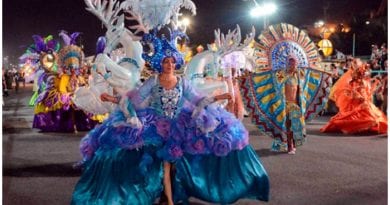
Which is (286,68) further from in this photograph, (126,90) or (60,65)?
(60,65)

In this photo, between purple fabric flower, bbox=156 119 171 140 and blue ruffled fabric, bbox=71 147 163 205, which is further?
purple fabric flower, bbox=156 119 171 140

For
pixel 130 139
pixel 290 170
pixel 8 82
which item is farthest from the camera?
pixel 8 82

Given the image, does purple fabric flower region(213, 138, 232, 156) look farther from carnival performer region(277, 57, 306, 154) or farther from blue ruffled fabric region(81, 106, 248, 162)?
carnival performer region(277, 57, 306, 154)

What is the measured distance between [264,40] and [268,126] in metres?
1.35

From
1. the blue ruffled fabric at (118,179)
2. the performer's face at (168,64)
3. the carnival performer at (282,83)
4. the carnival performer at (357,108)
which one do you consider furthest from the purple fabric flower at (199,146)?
the carnival performer at (357,108)

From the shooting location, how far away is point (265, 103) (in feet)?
26.0

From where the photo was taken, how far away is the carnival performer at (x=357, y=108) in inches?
407

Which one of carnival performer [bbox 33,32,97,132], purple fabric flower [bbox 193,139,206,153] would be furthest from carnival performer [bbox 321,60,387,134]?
purple fabric flower [bbox 193,139,206,153]

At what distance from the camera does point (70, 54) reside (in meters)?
10.6

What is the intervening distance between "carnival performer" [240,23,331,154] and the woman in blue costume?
10.6 ft

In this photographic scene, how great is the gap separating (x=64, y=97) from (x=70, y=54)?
93 cm

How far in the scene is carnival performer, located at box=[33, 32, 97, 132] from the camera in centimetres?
1066

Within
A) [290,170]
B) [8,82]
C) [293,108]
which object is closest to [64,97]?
[293,108]

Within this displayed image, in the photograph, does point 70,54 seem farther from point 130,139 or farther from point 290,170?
point 130,139
